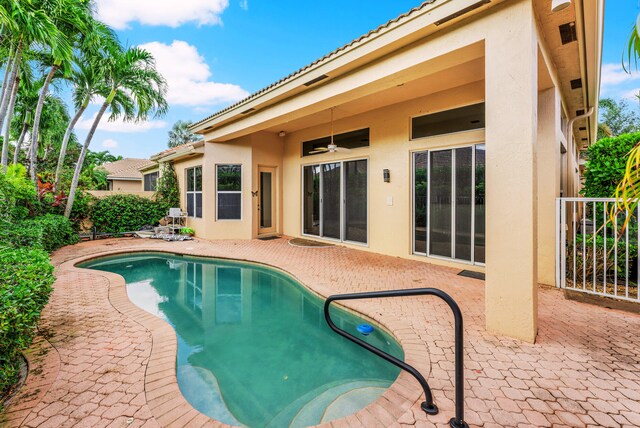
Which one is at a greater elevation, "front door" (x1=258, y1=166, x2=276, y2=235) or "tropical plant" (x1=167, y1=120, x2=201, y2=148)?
"tropical plant" (x1=167, y1=120, x2=201, y2=148)

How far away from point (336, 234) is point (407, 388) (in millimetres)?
7559

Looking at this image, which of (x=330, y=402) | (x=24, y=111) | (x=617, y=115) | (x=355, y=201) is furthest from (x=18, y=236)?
(x=617, y=115)

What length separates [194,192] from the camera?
1225 centimetres

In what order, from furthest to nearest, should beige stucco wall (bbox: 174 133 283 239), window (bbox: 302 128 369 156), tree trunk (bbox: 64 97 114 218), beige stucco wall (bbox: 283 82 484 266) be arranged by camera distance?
1. beige stucco wall (bbox: 174 133 283 239)
2. tree trunk (bbox: 64 97 114 218)
3. window (bbox: 302 128 369 156)
4. beige stucco wall (bbox: 283 82 484 266)

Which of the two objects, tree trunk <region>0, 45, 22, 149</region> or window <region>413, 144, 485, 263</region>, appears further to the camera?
tree trunk <region>0, 45, 22, 149</region>

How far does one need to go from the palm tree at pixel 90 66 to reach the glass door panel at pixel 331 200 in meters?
8.26

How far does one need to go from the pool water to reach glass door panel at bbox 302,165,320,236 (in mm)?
4199

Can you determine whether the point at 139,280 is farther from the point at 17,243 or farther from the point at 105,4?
the point at 105,4

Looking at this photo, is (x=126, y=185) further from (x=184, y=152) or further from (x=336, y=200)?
(x=336, y=200)

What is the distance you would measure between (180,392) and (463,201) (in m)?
6.48

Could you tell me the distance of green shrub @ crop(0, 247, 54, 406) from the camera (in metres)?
2.38

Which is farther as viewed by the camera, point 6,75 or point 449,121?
point 6,75

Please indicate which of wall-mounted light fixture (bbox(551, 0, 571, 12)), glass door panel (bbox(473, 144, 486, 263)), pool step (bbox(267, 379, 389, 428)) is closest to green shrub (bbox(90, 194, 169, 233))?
pool step (bbox(267, 379, 389, 428))

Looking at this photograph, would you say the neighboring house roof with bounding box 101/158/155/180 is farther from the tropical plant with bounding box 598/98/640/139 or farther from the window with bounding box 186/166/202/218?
the tropical plant with bounding box 598/98/640/139
